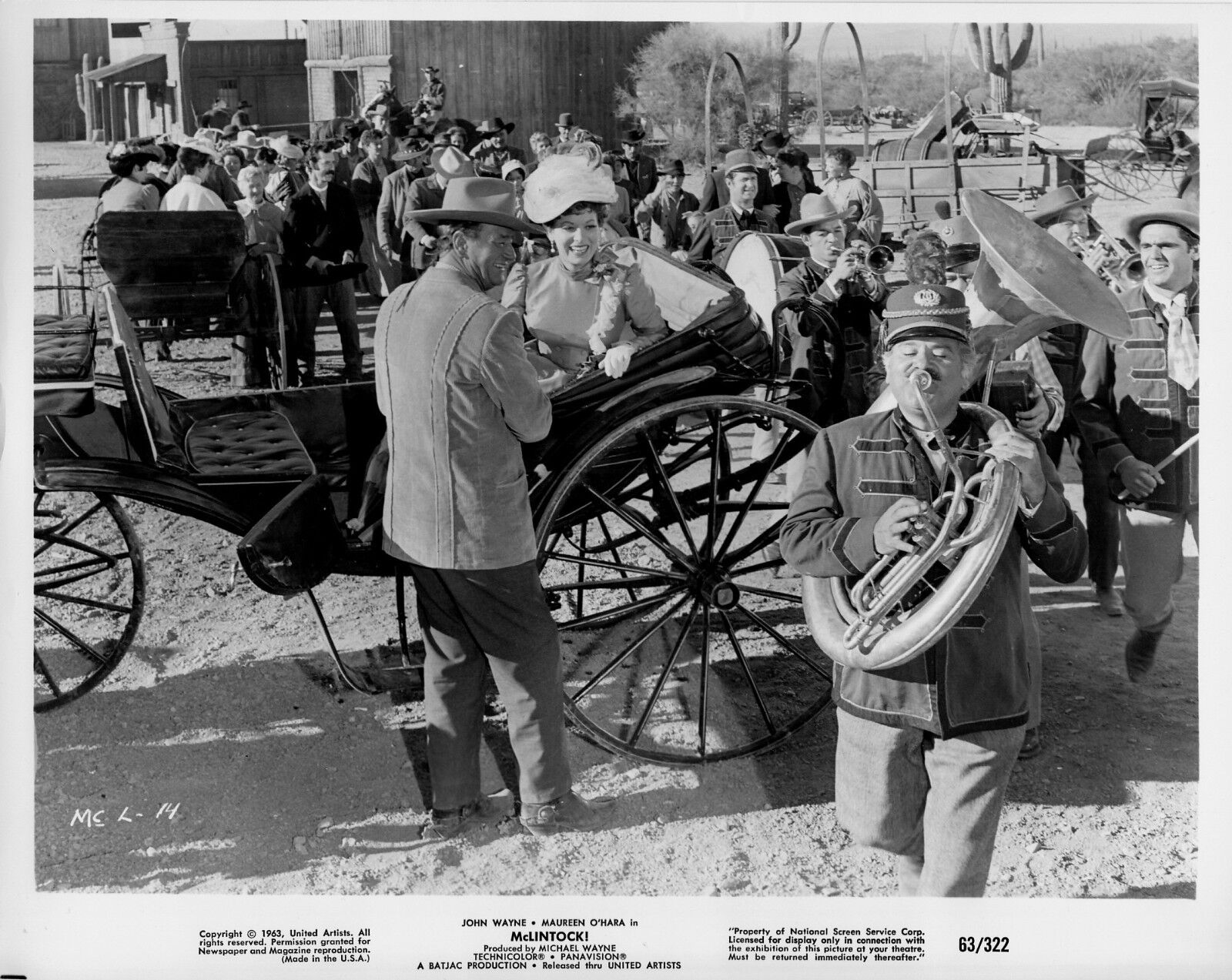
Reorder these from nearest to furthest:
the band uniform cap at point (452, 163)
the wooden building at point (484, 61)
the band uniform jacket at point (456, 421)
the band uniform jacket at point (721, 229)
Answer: the band uniform jacket at point (456, 421) → the wooden building at point (484, 61) → the band uniform cap at point (452, 163) → the band uniform jacket at point (721, 229)

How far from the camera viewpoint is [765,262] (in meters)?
4.27

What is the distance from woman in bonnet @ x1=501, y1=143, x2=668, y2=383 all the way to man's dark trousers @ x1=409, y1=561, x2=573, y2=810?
670 millimetres

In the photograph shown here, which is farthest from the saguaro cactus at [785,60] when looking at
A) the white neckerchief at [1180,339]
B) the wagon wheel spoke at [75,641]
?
the wagon wheel spoke at [75,641]

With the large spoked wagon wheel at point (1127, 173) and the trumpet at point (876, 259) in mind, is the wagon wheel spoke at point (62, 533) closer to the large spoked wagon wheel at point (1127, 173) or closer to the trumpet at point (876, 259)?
the trumpet at point (876, 259)

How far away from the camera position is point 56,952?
3498 millimetres

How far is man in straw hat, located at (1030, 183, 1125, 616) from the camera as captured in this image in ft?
12.5

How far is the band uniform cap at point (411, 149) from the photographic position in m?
3.99

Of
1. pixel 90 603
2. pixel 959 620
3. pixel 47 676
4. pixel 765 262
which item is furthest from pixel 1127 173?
pixel 47 676

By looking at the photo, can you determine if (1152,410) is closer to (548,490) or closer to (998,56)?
(998,56)

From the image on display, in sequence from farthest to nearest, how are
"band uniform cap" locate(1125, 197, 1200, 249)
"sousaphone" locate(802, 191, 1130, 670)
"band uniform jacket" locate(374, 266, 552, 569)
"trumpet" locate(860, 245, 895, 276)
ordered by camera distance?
"trumpet" locate(860, 245, 895, 276), "band uniform cap" locate(1125, 197, 1200, 249), "band uniform jacket" locate(374, 266, 552, 569), "sousaphone" locate(802, 191, 1130, 670)

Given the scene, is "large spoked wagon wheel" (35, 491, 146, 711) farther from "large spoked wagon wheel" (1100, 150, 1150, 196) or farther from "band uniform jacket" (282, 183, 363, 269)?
"large spoked wagon wheel" (1100, 150, 1150, 196)

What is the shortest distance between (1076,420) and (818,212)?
1031mm

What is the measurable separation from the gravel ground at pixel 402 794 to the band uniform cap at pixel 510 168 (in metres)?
1.22

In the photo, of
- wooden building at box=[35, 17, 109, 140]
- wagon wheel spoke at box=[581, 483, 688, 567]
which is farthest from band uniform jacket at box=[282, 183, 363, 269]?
wagon wheel spoke at box=[581, 483, 688, 567]
